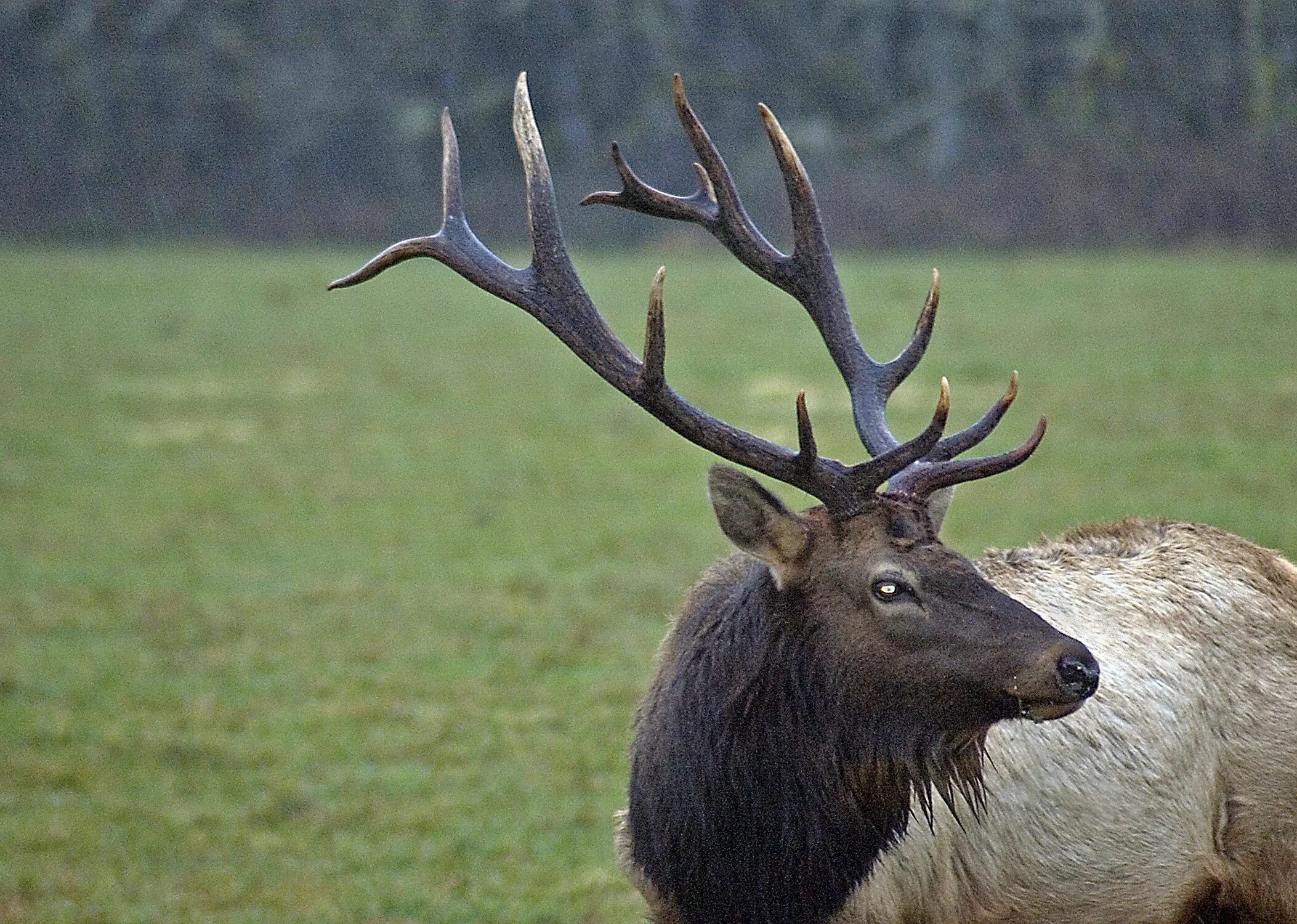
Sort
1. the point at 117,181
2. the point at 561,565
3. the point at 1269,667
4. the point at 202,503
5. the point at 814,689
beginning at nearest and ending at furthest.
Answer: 1. the point at 814,689
2. the point at 1269,667
3. the point at 561,565
4. the point at 202,503
5. the point at 117,181

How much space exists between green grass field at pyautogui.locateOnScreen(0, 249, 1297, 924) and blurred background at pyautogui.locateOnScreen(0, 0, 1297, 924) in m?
0.03

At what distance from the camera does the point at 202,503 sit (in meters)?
11.0

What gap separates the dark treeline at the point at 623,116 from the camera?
84.3 ft

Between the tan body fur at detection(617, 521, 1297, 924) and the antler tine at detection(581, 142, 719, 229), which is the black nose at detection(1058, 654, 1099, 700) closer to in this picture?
the tan body fur at detection(617, 521, 1297, 924)

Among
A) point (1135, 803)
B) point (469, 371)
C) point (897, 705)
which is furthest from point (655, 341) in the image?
point (469, 371)

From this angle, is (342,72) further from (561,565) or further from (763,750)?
(763,750)

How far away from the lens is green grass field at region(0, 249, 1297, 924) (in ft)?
18.1

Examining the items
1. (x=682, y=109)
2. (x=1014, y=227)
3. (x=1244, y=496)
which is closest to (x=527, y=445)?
(x=1244, y=496)

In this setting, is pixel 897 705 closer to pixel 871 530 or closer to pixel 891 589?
pixel 891 589

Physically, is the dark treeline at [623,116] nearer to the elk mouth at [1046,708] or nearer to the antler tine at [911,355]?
the antler tine at [911,355]

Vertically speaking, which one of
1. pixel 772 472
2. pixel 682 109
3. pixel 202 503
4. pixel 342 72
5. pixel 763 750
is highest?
pixel 342 72

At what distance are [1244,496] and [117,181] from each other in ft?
99.5

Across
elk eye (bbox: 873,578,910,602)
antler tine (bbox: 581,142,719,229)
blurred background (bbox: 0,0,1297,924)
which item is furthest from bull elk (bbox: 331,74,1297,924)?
blurred background (bbox: 0,0,1297,924)

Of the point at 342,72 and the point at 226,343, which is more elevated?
the point at 342,72
